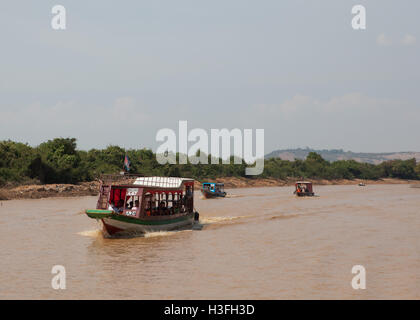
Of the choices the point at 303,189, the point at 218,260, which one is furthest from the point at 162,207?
the point at 303,189

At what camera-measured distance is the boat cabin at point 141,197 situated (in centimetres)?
2422

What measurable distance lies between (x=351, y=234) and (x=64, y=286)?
16.6 meters

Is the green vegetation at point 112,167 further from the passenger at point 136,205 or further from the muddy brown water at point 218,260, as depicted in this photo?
the muddy brown water at point 218,260

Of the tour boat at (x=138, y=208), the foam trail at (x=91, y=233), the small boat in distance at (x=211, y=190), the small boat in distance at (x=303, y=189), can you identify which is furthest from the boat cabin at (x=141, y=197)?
the small boat in distance at (x=303, y=189)

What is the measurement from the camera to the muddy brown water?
13633 millimetres

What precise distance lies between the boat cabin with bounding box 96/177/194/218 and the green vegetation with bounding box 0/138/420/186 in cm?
2620

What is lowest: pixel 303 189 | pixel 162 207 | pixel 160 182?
pixel 303 189

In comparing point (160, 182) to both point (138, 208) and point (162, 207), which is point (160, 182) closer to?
point (162, 207)

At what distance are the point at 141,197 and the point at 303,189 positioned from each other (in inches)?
1718

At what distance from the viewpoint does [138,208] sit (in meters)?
24.2

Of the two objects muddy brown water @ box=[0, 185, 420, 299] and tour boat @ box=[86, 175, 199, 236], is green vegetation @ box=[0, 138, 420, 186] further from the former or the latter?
muddy brown water @ box=[0, 185, 420, 299]

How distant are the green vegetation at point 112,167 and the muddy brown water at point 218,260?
1183 inches
